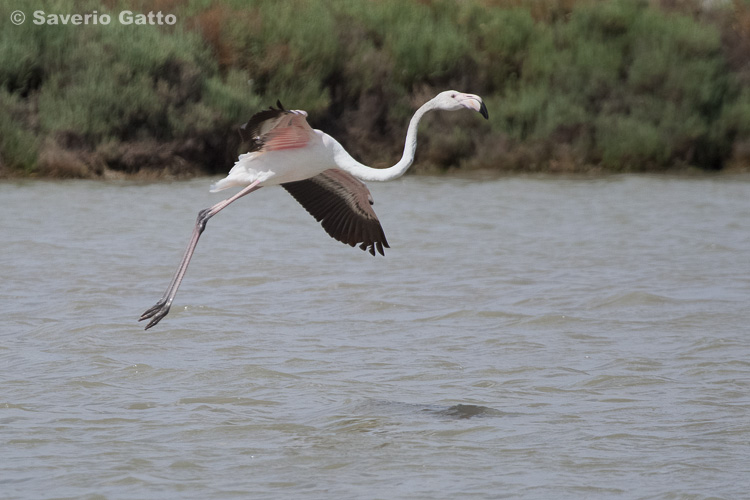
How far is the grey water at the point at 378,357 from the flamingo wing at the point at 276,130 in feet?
4.39

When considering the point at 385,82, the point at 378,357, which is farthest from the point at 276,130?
the point at 385,82

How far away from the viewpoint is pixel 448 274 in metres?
10.1

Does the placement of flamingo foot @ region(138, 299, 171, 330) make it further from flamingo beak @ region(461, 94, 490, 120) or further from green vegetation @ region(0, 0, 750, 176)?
green vegetation @ region(0, 0, 750, 176)

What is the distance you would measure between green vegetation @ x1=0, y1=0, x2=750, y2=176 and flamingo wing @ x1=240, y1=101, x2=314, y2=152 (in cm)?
917

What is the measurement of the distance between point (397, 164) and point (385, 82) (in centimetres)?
1178

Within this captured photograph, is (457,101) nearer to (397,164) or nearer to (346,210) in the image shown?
(397,164)

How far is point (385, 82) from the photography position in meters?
17.5

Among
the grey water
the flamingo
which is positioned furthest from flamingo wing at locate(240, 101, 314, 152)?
the grey water

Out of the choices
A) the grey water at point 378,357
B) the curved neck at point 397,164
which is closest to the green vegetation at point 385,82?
the grey water at point 378,357

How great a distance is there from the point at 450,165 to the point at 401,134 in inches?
36.2

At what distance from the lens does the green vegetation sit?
15.4m

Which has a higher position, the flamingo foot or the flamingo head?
the flamingo head

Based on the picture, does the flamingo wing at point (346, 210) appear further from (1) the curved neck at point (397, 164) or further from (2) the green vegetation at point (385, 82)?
(2) the green vegetation at point (385, 82)

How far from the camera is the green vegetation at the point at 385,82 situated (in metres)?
15.4
